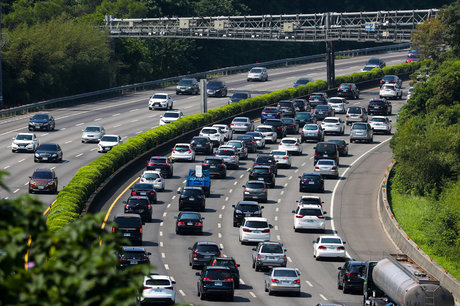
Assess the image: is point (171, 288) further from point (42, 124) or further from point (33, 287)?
point (42, 124)

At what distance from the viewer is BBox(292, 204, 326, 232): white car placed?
52.7 m

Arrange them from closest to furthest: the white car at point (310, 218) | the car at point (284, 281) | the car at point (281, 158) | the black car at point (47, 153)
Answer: the car at point (284, 281) → the white car at point (310, 218) → the black car at point (47, 153) → the car at point (281, 158)

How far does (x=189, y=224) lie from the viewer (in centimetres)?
5147

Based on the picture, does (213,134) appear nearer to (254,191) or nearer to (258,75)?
(254,191)

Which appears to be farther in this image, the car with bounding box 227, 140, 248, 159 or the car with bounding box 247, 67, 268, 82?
the car with bounding box 247, 67, 268, 82

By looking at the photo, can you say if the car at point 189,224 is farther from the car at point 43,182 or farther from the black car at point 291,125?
the black car at point 291,125

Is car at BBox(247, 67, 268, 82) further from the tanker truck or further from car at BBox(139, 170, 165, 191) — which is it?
the tanker truck

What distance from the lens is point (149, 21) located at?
13738cm

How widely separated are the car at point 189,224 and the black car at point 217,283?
524 inches

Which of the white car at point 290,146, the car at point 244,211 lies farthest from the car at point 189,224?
the white car at point 290,146

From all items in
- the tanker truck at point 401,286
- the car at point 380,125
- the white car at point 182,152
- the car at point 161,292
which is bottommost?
the car at point 380,125

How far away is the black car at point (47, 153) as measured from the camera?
6744 cm

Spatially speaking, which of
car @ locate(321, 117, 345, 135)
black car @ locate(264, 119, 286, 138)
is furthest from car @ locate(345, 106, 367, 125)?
black car @ locate(264, 119, 286, 138)

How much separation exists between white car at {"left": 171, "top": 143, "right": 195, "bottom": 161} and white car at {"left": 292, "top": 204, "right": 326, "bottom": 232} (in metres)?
20.0
